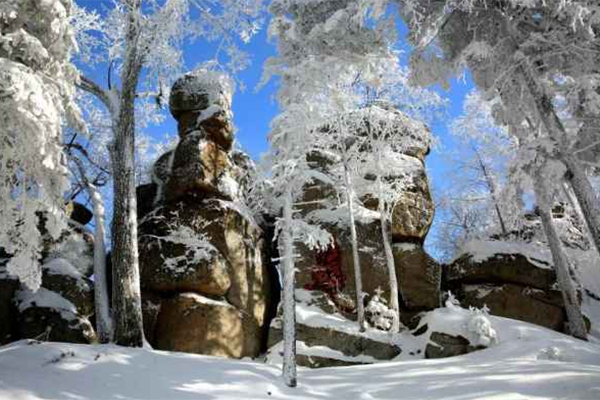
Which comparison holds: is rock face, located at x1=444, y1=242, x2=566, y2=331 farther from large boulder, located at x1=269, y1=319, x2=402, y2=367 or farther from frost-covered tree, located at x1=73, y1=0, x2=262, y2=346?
frost-covered tree, located at x1=73, y1=0, x2=262, y2=346

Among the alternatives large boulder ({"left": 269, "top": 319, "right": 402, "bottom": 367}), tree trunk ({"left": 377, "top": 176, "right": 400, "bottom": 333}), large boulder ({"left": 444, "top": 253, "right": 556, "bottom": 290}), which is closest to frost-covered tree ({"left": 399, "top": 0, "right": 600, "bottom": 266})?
tree trunk ({"left": 377, "top": 176, "right": 400, "bottom": 333})

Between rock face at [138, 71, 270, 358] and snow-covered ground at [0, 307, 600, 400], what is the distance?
4642 mm

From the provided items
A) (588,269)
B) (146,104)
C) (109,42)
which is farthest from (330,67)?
(588,269)

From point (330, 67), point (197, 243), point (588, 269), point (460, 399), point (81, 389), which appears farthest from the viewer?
point (588, 269)

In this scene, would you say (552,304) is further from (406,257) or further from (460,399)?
(460,399)

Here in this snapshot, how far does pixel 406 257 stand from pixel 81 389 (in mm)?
14429

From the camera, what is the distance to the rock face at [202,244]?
14258 mm

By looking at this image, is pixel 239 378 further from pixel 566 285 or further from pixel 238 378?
pixel 566 285

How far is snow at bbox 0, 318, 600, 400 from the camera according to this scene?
6.72 m

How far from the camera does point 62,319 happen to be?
13617mm

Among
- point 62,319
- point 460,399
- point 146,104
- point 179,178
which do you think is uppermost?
point 146,104

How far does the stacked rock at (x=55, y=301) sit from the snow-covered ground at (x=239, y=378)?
5.89 metres

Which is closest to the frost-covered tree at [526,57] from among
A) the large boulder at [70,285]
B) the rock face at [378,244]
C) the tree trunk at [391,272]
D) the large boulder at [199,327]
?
the rock face at [378,244]

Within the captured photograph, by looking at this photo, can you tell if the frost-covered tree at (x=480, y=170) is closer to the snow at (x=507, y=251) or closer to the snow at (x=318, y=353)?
the snow at (x=507, y=251)
